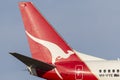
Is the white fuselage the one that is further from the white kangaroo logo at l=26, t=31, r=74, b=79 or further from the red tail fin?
the red tail fin

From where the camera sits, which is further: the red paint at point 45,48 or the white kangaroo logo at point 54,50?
the white kangaroo logo at point 54,50

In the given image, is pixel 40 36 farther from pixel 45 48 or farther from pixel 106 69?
pixel 106 69

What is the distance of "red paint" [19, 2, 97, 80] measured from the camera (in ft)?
140

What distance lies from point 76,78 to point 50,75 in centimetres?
240

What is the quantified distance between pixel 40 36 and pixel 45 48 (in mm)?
1300

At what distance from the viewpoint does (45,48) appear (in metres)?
45.1

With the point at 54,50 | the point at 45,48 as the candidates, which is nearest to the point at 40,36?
the point at 45,48

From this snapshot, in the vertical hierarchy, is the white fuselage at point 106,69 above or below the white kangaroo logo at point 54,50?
below

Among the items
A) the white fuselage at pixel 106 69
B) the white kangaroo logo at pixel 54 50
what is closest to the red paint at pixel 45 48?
the white kangaroo logo at pixel 54 50

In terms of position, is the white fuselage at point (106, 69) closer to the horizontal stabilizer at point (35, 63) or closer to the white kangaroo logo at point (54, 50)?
the white kangaroo logo at point (54, 50)

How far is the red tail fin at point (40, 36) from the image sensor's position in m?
44.9

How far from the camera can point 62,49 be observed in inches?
1768

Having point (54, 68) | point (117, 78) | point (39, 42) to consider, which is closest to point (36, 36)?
point (39, 42)

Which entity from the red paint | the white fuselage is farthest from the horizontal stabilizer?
the white fuselage
